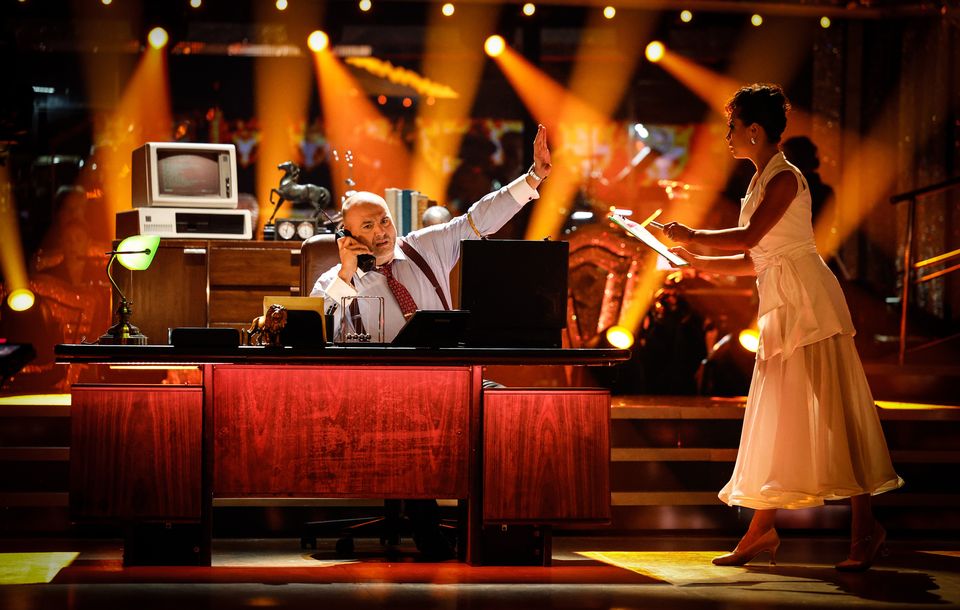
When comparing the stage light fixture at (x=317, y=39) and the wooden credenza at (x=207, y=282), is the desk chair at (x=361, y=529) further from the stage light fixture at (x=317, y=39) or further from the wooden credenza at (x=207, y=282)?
the stage light fixture at (x=317, y=39)

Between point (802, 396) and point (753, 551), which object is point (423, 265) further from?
point (753, 551)

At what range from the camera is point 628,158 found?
10797mm

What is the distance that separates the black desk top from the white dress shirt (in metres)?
0.45

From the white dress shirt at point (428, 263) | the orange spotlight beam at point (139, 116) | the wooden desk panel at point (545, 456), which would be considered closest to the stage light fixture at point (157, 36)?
the orange spotlight beam at point (139, 116)

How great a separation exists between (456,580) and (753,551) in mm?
1108

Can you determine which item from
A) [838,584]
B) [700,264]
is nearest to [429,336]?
[700,264]

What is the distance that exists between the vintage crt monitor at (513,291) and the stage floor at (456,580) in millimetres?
799

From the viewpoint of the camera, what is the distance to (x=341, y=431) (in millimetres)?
3904

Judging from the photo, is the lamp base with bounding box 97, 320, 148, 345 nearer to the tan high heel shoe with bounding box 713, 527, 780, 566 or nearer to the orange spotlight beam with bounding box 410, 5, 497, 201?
the tan high heel shoe with bounding box 713, 527, 780, 566

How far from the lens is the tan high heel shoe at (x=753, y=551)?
4.05 meters

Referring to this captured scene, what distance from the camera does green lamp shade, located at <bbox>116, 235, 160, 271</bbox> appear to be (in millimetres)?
4051

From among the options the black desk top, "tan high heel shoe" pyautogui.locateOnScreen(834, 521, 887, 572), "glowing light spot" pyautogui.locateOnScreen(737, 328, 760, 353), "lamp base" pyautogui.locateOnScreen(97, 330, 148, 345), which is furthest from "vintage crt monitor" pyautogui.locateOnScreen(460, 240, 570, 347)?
"glowing light spot" pyautogui.locateOnScreen(737, 328, 760, 353)

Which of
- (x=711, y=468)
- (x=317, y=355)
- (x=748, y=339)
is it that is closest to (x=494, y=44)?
(x=748, y=339)

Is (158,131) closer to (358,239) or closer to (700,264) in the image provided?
(358,239)
